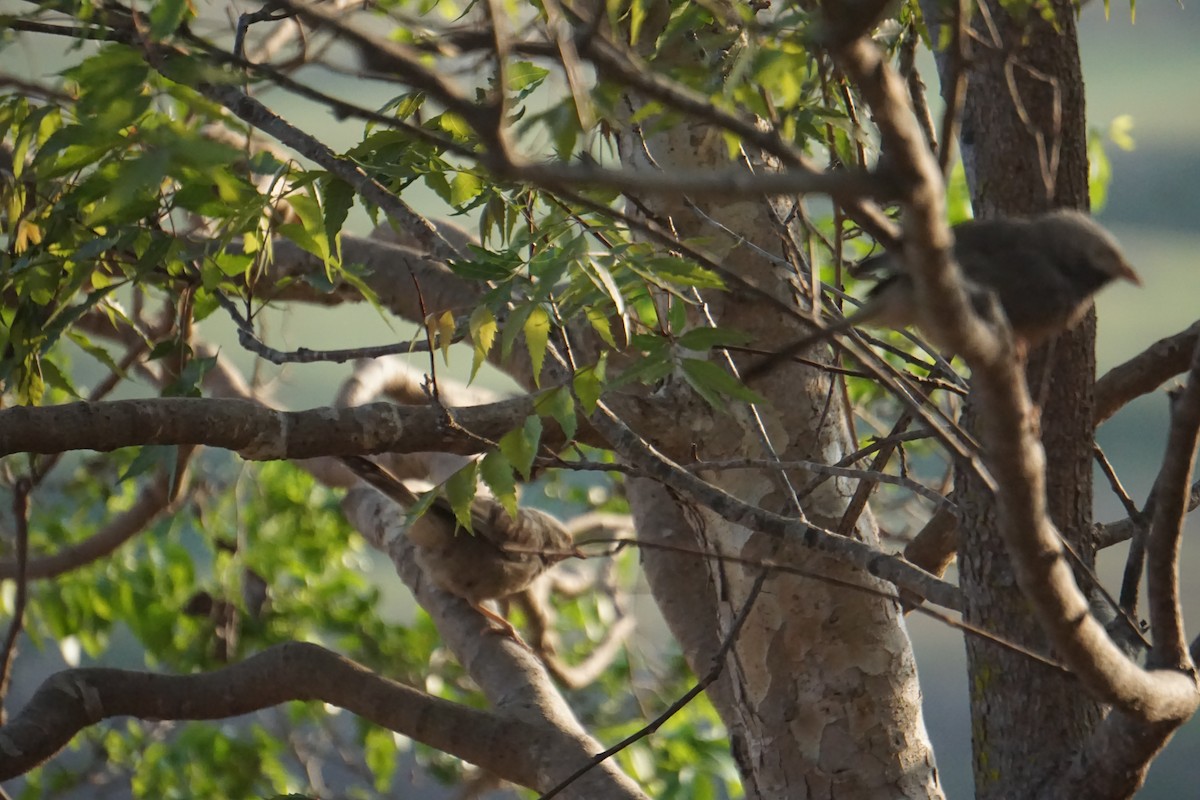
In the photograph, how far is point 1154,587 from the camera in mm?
884

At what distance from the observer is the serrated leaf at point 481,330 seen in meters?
1.07

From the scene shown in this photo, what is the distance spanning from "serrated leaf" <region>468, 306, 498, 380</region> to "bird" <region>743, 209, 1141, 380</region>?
346mm

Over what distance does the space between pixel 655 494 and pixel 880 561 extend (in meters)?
1.02

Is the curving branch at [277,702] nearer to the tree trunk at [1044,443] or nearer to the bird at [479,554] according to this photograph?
the bird at [479,554]

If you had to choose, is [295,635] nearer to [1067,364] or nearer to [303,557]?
[303,557]

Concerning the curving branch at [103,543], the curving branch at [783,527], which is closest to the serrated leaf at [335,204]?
the curving branch at [783,527]

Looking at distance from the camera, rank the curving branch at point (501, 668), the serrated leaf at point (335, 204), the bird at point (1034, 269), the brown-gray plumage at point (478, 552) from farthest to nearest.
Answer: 1. the brown-gray plumage at point (478, 552)
2. the curving branch at point (501, 668)
3. the serrated leaf at point (335, 204)
4. the bird at point (1034, 269)

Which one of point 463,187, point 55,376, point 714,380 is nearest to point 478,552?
point 55,376

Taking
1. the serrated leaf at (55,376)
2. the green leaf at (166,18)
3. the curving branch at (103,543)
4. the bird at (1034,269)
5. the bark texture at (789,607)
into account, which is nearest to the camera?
the green leaf at (166,18)

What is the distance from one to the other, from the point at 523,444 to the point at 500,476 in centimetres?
3

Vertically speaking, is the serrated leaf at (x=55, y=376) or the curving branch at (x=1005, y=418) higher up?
the serrated leaf at (x=55, y=376)

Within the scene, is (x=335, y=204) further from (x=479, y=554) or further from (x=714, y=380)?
(x=479, y=554)

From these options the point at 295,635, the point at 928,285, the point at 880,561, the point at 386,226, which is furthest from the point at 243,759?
the point at 928,285

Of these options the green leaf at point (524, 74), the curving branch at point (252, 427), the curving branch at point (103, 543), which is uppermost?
the curving branch at point (103, 543)
